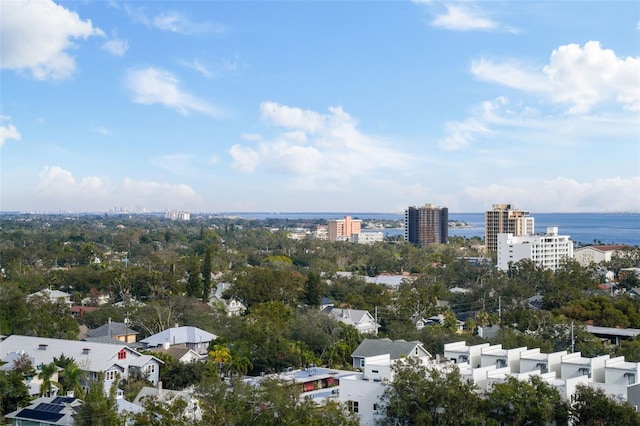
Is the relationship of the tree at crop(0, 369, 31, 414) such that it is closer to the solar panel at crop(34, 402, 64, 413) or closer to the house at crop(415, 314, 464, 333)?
the solar panel at crop(34, 402, 64, 413)

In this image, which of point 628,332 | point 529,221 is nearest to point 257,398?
point 628,332

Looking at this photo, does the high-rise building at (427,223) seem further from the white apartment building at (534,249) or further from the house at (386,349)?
the house at (386,349)

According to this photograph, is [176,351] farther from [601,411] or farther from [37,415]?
[601,411]

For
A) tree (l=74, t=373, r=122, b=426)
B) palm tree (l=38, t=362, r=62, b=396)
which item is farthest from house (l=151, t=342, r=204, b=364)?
tree (l=74, t=373, r=122, b=426)

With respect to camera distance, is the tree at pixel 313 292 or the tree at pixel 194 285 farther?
the tree at pixel 194 285

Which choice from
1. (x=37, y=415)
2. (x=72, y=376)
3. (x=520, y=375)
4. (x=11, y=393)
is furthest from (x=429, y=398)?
(x=11, y=393)

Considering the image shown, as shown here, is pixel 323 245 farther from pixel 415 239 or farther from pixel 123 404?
pixel 123 404

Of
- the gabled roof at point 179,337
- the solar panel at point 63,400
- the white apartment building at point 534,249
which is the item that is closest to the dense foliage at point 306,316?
the gabled roof at point 179,337
